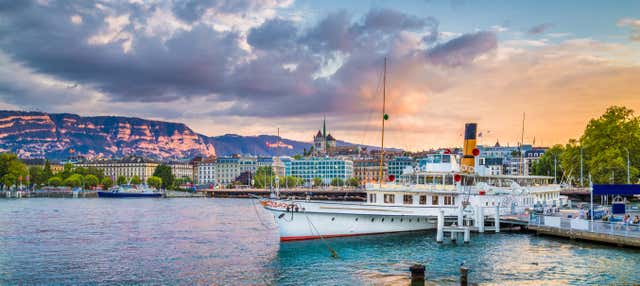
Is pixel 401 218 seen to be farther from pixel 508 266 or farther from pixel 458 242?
pixel 508 266

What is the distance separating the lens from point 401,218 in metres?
41.3

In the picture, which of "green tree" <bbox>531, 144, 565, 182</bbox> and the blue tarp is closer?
the blue tarp

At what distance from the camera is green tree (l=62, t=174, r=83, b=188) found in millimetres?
175000

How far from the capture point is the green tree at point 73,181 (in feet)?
574

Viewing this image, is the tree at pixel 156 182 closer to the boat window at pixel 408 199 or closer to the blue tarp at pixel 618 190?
the boat window at pixel 408 199

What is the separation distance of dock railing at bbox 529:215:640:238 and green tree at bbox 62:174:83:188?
525 feet

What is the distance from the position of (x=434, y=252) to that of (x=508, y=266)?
5190 mm

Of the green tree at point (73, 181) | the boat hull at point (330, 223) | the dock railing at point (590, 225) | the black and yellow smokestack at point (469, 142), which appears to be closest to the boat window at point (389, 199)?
the boat hull at point (330, 223)

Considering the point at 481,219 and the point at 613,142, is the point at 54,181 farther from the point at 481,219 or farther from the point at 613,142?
the point at 481,219

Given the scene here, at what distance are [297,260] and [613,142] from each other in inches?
2370

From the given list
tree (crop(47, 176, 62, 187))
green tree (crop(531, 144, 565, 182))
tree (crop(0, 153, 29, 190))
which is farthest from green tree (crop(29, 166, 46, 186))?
green tree (crop(531, 144, 565, 182))

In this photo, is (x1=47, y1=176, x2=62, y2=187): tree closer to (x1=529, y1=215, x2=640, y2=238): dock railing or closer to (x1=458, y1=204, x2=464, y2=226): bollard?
(x1=458, y1=204, x2=464, y2=226): bollard

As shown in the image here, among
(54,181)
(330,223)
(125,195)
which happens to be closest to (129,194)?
(125,195)

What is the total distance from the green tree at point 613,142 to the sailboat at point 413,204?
26.9 meters
